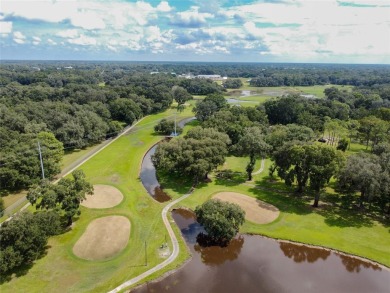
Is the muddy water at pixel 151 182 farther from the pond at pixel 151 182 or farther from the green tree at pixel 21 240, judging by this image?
the green tree at pixel 21 240

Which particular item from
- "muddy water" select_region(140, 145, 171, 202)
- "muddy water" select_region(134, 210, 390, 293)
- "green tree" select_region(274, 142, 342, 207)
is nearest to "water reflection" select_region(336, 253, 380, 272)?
"muddy water" select_region(134, 210, 390, 293)

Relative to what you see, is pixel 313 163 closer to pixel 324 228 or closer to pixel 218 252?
pixel 324 228

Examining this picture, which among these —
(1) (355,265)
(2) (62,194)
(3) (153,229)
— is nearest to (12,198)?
(2) (62,194)

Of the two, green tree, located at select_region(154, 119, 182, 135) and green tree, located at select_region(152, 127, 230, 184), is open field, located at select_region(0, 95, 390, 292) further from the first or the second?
green tree, located at select_region(154, 119, 182, 135)

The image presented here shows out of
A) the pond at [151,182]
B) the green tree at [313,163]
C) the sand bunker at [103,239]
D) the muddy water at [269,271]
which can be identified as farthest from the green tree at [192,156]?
the muddy water at [269,271]

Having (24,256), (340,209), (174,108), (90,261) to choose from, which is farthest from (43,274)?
(174,108)
